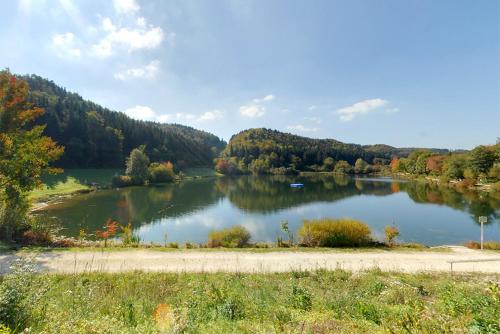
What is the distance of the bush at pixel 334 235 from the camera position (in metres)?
20.4

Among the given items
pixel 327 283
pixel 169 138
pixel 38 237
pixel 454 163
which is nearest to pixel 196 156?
pixel 169 138

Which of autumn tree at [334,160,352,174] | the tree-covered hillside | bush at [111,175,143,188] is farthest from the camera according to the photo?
autumn tree at [334,160,352,174]

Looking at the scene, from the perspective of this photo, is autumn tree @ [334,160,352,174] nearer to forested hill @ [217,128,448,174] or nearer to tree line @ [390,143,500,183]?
forested hill @ [217,128,448,174]

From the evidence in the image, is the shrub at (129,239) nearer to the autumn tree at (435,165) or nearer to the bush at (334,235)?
the bush at (334,235)

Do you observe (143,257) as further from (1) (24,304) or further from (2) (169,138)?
(2) (169,138)

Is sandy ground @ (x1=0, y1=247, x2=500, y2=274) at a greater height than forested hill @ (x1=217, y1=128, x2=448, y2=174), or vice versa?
forested hill @ (x1=217, y1=128, x2=448, y2=174)

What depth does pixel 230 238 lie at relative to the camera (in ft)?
71.3

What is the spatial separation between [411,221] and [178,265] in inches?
1410

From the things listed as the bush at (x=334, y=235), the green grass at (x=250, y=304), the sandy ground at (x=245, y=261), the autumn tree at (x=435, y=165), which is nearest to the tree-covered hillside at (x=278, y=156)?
the autumn tree at (x=435, y=165)

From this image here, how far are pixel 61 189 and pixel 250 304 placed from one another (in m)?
65.7

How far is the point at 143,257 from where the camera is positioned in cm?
1552

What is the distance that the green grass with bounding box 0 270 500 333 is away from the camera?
17.3 ft

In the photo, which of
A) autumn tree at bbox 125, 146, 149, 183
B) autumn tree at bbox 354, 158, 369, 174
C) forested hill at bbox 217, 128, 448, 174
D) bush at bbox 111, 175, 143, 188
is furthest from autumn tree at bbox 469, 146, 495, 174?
bush at bbox 111, 175, 143, 188

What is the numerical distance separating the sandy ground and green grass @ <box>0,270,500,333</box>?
5.23ft
